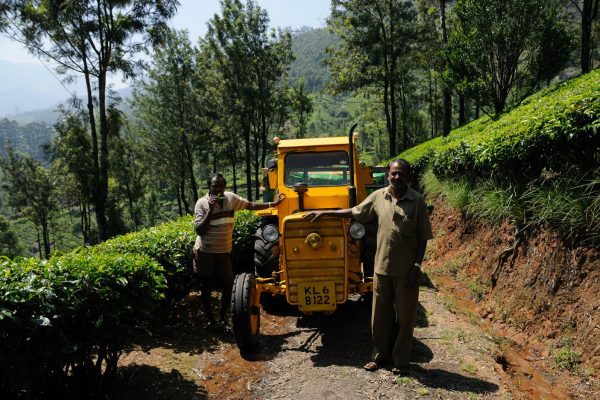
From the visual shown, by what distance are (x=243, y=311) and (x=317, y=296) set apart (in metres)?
0.94

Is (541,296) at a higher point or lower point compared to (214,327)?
higher

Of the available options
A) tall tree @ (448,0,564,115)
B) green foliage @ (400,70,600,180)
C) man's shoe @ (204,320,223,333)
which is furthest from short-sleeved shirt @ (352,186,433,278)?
tall tree @ (448,0,564,115)

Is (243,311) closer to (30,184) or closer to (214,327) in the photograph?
(214,327)

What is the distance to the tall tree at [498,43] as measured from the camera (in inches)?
494

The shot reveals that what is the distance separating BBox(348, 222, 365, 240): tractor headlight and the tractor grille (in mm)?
136

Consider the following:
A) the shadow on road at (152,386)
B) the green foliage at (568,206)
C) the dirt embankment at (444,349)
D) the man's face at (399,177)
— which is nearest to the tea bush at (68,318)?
the shadow on road at (152,386)

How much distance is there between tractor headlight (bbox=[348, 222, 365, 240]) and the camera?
205 inches

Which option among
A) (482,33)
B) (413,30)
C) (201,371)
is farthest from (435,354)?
(413,30)

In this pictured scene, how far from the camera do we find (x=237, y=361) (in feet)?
16.7

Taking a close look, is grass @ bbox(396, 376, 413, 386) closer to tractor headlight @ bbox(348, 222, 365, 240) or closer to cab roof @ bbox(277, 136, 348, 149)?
tractor headlight @ bbox(348, 222, 365, 240)

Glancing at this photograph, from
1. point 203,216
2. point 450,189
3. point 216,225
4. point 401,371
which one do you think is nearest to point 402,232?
point 401,371

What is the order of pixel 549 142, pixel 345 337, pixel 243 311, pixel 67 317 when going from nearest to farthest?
pixel 67 317, pixel 243 311, pixel 549 142, pixel 345 337

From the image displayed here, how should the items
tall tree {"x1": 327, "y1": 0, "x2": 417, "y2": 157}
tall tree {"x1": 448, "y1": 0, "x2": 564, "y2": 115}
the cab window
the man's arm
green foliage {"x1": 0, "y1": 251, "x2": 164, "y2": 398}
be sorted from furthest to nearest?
tall tree {"x1": 327, "y1": 0, "x2": 417, "y2": 157}
tall tree {"x1": 448, "y1": 0, "x2": 564, "y2": 115}
the cab window
the man's arm
green foliage {"x1": 0, "y1": 251, "x2": 164, "y2": 398}

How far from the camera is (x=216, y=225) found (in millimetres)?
5738
